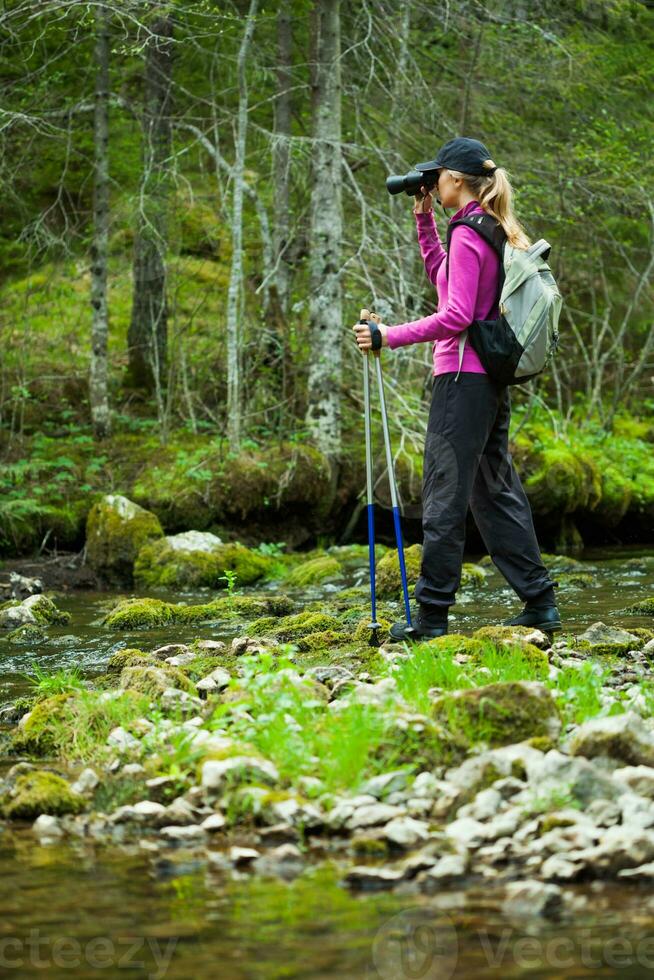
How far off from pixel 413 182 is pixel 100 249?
28.2 feet

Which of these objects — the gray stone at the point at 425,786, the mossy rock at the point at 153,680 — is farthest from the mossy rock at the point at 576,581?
the gray stone at the point at 425,786

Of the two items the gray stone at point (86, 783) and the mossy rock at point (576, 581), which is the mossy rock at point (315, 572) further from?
the gray stone at point (86, 783)

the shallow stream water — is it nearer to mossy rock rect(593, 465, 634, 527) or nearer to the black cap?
the black cap

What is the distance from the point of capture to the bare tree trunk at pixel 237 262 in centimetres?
1235

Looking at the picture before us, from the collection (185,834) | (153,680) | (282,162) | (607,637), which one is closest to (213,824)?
(185,834)

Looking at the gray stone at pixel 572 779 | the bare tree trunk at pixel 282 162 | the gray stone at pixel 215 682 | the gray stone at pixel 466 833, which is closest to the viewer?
the gray stone at pixel 466 833

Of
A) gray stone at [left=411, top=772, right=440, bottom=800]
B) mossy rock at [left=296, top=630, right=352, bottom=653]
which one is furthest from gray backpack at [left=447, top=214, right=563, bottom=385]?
gray stone at [left=411, top=772, right=440, bottom=800]

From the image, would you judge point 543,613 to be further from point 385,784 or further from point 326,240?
point 326,240

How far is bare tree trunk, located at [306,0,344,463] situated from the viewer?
12.9m

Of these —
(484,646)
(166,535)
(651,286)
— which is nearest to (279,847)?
(484,646)

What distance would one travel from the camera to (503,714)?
13.9 feet

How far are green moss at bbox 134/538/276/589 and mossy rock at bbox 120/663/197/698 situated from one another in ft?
16.9

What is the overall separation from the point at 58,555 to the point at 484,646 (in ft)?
25.0

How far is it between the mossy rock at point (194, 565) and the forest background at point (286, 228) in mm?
1259
